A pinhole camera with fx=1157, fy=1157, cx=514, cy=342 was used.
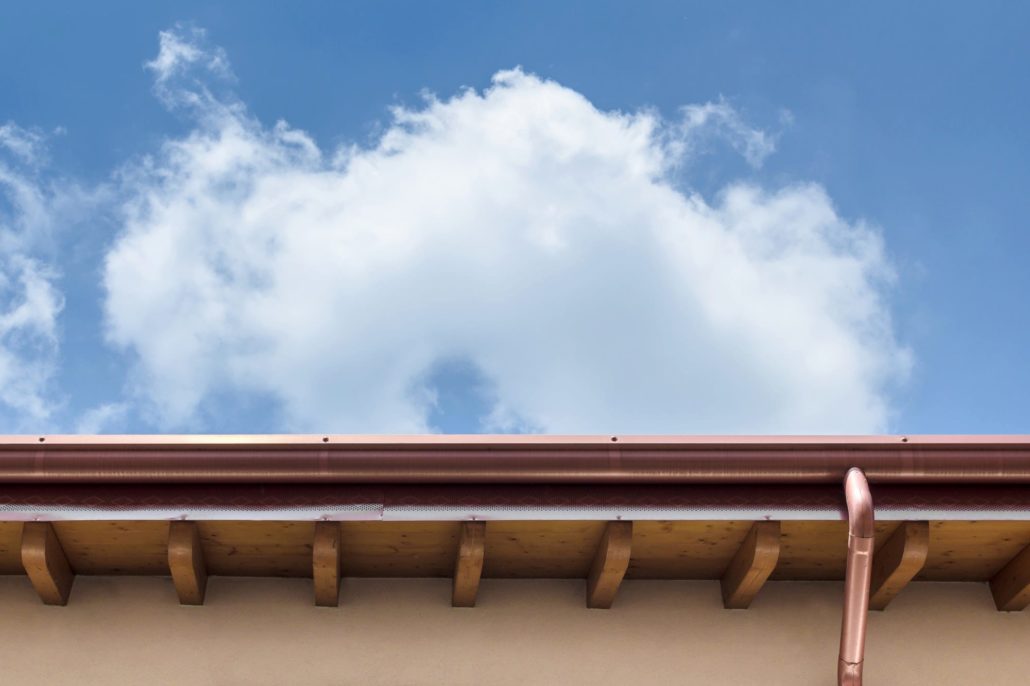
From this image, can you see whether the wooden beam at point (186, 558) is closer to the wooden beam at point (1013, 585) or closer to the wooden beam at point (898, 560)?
the wooden beam at point (898, 560)

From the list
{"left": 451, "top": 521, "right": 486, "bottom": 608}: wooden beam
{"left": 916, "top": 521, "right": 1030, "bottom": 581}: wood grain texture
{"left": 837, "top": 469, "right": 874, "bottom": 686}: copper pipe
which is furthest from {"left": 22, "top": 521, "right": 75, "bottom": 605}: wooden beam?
{"left": 916, "top": 521, "right": 1030, "bottom": 581}: wood grain texture

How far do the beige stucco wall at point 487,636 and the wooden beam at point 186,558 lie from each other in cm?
19

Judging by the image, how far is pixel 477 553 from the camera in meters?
5.96

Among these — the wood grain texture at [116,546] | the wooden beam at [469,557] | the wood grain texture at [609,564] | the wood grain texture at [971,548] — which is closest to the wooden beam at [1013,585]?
the wood grain texture at [971,548]

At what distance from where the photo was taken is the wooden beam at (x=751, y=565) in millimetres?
6004

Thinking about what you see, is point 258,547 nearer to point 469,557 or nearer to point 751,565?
point 469,557

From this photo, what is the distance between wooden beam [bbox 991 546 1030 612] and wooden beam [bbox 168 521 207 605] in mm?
4400

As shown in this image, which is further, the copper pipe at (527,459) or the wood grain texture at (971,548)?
the wood grain texture at (971,548)

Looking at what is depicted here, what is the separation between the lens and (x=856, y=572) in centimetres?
557

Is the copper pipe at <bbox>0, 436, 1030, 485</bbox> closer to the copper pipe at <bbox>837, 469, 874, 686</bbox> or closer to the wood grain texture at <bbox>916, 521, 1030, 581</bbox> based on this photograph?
the copper pipe at <bbox>837, 469, 874, 686</bbox>

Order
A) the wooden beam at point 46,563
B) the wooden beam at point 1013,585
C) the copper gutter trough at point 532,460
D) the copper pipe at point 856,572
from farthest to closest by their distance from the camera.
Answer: the wooden beam at point 1013,585 → the wooden beam at point 46,563 → the copper gutter trough at point 532,460 → the copper pipe at point 856,572

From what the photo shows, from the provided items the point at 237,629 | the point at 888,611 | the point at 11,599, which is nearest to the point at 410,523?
the point at 237,629

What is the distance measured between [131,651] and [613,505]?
2.67 m

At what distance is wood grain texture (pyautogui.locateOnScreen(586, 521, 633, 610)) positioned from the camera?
5.99 meters
